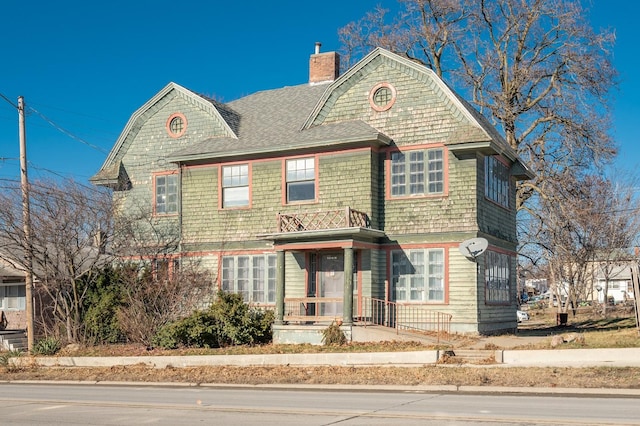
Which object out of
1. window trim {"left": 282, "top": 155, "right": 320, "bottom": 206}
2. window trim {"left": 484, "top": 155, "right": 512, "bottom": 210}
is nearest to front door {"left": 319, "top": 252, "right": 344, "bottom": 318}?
window trim {"left": 282, "top": 155, "right": 320, "bottom": 206}

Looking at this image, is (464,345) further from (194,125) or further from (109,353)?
(194,125)

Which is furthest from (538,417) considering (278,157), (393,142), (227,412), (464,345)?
(278,157)

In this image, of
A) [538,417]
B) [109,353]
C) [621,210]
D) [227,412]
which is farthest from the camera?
[621,210]

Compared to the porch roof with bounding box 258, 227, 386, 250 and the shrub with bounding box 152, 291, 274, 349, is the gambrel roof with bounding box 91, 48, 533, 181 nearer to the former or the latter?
the porch roof with bounding box 258, 227, 386, 250

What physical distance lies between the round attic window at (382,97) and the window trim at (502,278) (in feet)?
19.1

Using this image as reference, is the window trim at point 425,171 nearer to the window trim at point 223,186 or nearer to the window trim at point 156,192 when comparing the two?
the window trim at point 223,186

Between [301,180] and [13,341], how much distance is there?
12089 millimetres

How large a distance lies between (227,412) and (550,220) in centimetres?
2924

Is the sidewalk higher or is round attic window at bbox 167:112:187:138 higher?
round attic window at bbox 167:112:187:138

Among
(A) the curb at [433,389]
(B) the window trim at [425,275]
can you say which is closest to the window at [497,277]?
(B) the window trim at [425,275]

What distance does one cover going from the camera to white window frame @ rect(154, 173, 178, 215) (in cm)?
2944

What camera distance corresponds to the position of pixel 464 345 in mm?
21828

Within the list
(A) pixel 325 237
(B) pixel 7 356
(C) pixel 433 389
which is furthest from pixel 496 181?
(B) pixel 7 356

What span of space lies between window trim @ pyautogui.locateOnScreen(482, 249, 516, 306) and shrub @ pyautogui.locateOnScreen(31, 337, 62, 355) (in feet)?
45.4
